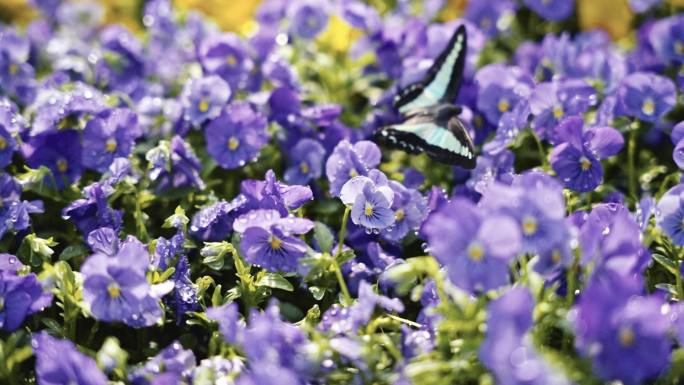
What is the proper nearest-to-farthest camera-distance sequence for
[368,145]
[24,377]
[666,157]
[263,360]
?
[263,360] < [24,377] < [368,145] < [666,157]

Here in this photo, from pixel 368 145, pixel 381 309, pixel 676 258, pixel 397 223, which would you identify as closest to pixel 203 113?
pixel 368 145

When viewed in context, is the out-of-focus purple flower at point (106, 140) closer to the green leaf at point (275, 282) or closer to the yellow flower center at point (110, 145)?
the yellow flower center at point (110, 145)

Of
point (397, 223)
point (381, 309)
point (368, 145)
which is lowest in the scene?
point (381, 309)

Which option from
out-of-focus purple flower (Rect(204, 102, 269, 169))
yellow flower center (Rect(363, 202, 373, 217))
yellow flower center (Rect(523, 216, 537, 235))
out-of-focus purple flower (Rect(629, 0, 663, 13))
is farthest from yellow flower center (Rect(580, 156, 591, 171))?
out-of-focus purple flower (Rect(629, 0, 663, 13))

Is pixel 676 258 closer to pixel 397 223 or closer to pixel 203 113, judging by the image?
pixel 397 223

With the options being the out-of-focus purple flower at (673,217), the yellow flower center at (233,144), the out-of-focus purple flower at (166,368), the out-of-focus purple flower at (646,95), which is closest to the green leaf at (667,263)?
the out-of-focus purple flower at (673,217)

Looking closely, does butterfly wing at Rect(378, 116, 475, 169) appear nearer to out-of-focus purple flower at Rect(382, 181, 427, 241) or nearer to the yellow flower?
out-of-focus purple flower at Rect(382, 181, 427, 241)
